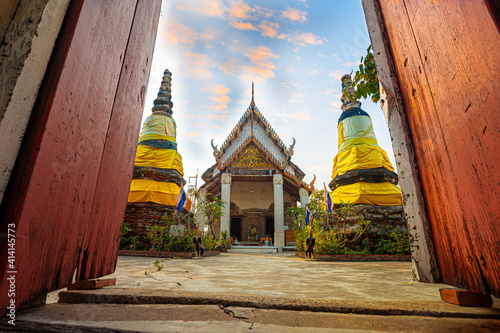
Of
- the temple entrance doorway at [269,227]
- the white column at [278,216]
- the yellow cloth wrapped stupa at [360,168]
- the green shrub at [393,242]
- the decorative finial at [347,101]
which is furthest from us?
the temple entrance doorway at [269,227]

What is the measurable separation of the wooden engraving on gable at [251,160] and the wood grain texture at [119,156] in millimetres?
10452

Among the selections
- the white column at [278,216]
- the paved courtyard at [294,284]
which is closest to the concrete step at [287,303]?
the paved courtyard at [294,284]

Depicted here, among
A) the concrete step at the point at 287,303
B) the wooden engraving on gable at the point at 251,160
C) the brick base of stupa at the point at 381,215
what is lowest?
the concrete step at the point at 287,303

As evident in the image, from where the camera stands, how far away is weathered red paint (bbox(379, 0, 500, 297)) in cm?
97

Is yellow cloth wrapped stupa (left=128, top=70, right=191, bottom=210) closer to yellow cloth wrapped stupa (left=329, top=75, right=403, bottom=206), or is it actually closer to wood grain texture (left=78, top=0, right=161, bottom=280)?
yellow cloth wrapped stupa (left=329, top=75, right=403, bottom=206)

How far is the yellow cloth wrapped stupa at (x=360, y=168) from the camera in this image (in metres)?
6.89

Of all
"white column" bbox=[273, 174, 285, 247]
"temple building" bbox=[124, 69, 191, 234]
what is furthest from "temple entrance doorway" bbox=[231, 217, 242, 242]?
"temple building" bbox=[124, 69, 191, 234]

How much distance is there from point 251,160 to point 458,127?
11.4 meters

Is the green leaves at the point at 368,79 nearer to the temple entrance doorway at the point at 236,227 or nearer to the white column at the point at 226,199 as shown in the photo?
the white column at the point at 226,199

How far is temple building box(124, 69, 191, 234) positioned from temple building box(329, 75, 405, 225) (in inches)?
219

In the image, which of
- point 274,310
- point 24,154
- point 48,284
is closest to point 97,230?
point 48,284

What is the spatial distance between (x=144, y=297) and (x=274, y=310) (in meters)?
0.61

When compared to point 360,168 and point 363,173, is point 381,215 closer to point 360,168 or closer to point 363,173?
point 363,173

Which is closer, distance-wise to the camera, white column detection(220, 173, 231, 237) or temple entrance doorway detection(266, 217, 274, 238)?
white column detection(220, 173, 231, 237)
